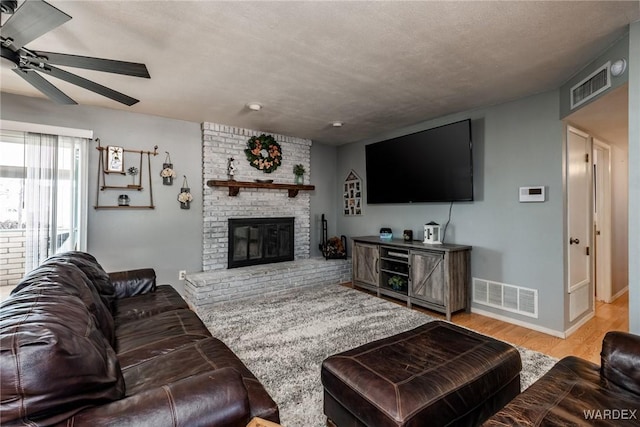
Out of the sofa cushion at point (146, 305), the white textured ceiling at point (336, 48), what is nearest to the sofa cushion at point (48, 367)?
the sofa cushion at point (146, 305)

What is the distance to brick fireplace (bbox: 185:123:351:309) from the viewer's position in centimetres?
398

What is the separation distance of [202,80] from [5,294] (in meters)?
2.93

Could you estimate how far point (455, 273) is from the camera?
11.1 feet

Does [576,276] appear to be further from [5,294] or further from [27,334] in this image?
[5,294]

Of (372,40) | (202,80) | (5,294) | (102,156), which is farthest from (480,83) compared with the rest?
(5,294)

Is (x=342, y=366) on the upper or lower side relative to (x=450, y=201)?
lower

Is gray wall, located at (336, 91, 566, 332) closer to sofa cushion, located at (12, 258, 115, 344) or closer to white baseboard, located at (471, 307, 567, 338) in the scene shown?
white baseboard, located at (471, 307, 567, 338)

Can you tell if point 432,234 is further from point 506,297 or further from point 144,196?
point 144,196

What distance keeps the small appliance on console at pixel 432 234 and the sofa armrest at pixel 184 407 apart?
3.28m

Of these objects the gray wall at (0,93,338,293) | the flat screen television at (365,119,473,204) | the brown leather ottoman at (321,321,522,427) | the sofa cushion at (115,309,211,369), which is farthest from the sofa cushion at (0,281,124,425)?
the flat screen television at (365,119,473,204)

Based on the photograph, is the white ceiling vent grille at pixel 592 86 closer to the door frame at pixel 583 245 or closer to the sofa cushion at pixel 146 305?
the door frame at pixel 583 245

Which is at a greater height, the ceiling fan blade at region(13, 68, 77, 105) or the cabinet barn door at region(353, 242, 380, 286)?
the ceiling fan blade at region(13, 68, 77, 105)

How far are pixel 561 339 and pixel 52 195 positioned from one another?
555cm

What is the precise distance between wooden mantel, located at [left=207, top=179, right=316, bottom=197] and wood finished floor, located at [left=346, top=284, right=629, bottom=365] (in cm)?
265
